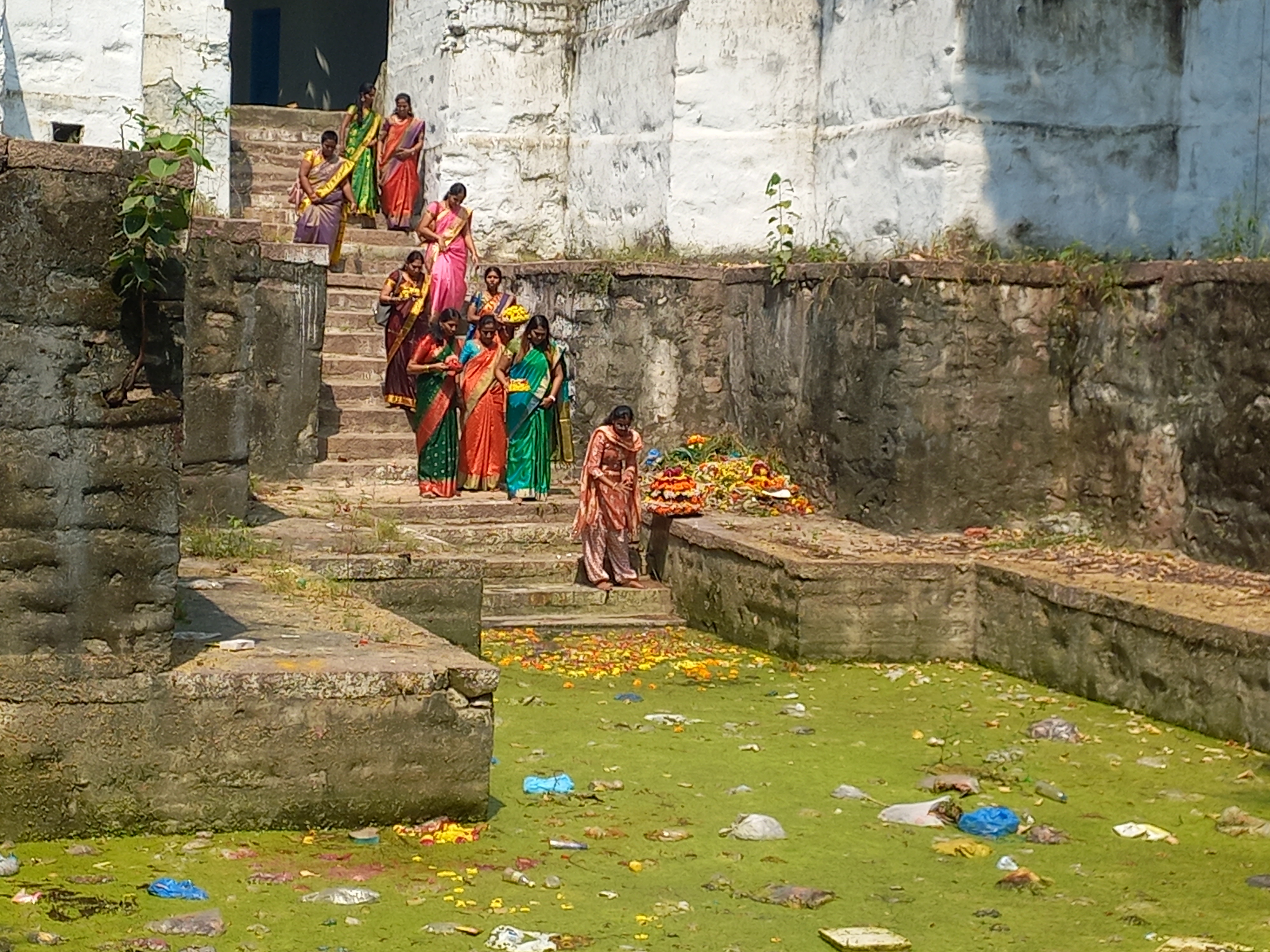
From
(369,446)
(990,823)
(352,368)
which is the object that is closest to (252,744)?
(990,823)

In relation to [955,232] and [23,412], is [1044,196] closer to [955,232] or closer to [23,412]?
[955,232]

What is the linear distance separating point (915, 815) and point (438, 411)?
633 centimetres

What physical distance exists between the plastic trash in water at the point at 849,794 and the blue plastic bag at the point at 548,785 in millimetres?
1023

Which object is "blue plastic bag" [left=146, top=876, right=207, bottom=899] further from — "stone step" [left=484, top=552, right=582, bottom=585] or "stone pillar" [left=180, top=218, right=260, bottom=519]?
"stone step" [left=484, top=552, right=582, bottom=585]

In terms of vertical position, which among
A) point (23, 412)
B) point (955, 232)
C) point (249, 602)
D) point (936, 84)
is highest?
point (936, 84)

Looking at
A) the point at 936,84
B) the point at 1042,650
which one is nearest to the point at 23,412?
the point at 1042,650

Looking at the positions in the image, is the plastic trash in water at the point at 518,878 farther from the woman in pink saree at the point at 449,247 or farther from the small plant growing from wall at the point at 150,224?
the woman in pink saree at the point at 449,247

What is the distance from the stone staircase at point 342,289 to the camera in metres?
13.8

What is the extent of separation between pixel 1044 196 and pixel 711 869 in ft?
22.2

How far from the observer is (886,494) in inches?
439

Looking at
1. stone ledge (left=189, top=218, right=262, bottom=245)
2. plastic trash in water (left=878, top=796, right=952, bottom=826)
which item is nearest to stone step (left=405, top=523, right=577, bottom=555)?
stone ledge (left=189, top=218, right=262, bottom=245)

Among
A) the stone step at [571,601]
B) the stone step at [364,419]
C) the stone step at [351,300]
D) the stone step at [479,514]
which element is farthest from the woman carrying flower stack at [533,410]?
the stone step at [351,300]

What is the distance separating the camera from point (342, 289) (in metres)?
15.4

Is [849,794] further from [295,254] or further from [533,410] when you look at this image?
[295,254]
